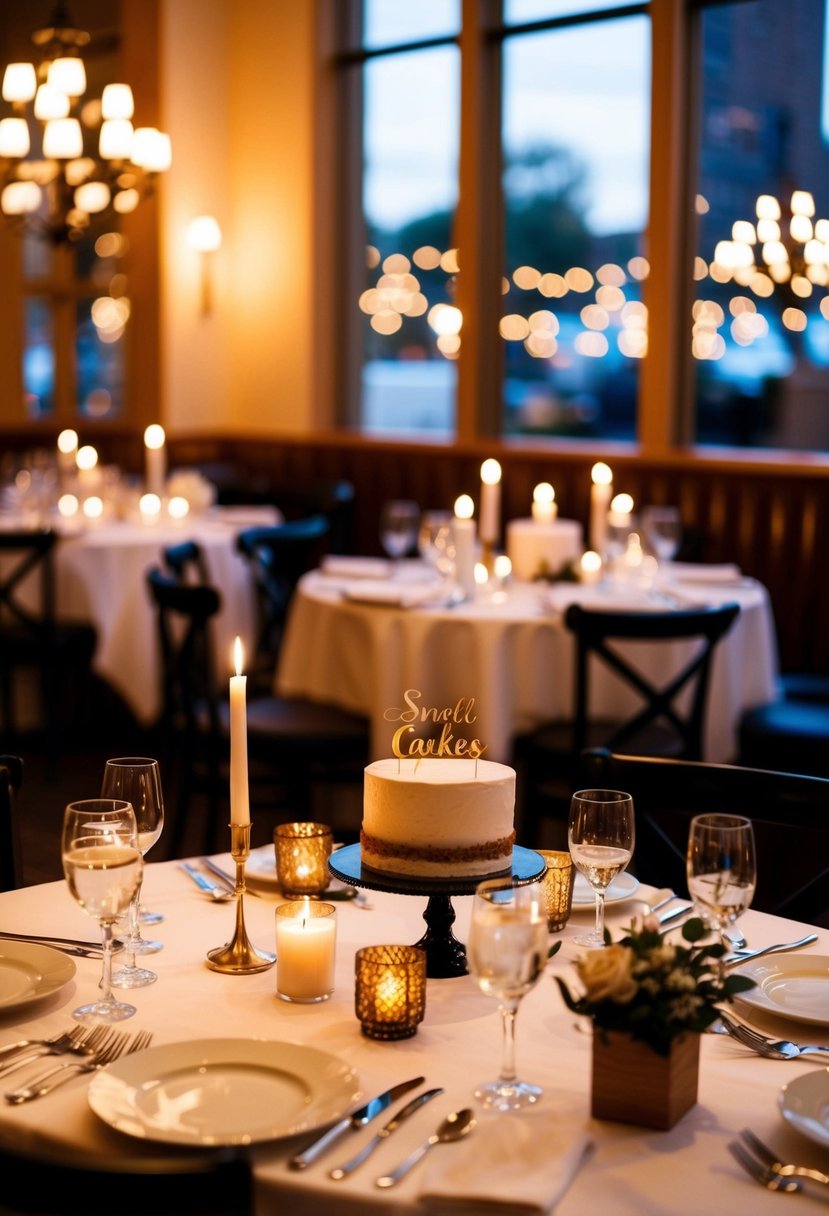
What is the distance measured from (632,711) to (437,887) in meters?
2.70

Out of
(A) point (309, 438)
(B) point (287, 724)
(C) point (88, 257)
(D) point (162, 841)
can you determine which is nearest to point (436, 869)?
(B) point (287, 724)

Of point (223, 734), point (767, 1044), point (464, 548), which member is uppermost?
point (464, 548)

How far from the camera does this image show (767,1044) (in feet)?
5.09

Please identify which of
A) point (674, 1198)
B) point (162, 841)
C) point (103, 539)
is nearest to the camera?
point (674, 1198)

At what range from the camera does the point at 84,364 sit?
30.2 ft

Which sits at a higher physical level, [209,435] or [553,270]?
[553,270]

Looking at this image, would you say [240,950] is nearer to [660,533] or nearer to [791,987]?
[791,987]

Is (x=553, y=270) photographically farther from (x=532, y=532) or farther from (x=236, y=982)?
(x=236, y=982)

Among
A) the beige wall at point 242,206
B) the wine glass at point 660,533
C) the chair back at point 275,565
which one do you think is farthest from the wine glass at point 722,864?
the beige wall at point 242,206

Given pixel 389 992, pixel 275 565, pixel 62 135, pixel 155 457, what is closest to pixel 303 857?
pixel 389 992

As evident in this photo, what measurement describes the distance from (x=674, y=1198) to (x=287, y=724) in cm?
309

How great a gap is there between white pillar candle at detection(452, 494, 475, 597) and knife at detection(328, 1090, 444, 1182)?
2.92m

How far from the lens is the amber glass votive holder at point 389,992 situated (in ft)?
5.02

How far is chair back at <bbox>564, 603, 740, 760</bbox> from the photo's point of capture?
3.65 meters
